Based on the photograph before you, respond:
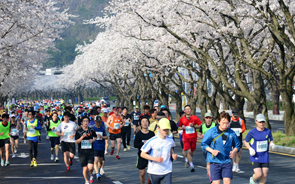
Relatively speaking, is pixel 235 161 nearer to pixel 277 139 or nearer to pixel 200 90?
pixel 277 139

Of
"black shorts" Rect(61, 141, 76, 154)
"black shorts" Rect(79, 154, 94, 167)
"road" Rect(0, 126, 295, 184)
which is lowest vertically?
"road" Rect(0, 126, 295, 184)

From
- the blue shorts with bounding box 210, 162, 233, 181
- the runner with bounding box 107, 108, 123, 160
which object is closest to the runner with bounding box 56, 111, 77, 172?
the runner with bounding box 107, 108, 123, 160

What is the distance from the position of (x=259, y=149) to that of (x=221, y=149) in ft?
4.49

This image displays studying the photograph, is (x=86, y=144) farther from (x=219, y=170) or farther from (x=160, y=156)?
(x=160, y=156)

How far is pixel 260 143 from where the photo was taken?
8828mm

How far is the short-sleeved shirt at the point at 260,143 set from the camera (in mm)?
8727

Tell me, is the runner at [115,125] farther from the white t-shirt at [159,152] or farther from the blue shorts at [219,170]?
the white t-shirt at [159,152]

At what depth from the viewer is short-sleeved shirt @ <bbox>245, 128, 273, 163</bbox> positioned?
873 cm

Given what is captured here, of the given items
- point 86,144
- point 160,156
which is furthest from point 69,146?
point 160,156

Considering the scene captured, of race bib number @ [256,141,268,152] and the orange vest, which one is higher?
the orange vest

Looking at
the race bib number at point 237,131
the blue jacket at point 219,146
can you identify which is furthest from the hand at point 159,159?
the race bib number at point 237,131

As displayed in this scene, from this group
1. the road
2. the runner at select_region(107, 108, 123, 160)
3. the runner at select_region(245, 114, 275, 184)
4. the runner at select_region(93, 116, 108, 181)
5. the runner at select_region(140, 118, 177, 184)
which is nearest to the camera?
the runner at select_region(140, 118, 177, 184)

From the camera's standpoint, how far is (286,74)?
63.8ft

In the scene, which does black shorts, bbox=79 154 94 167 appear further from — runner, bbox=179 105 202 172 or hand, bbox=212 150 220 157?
hand, bbox=212 150 220 157
